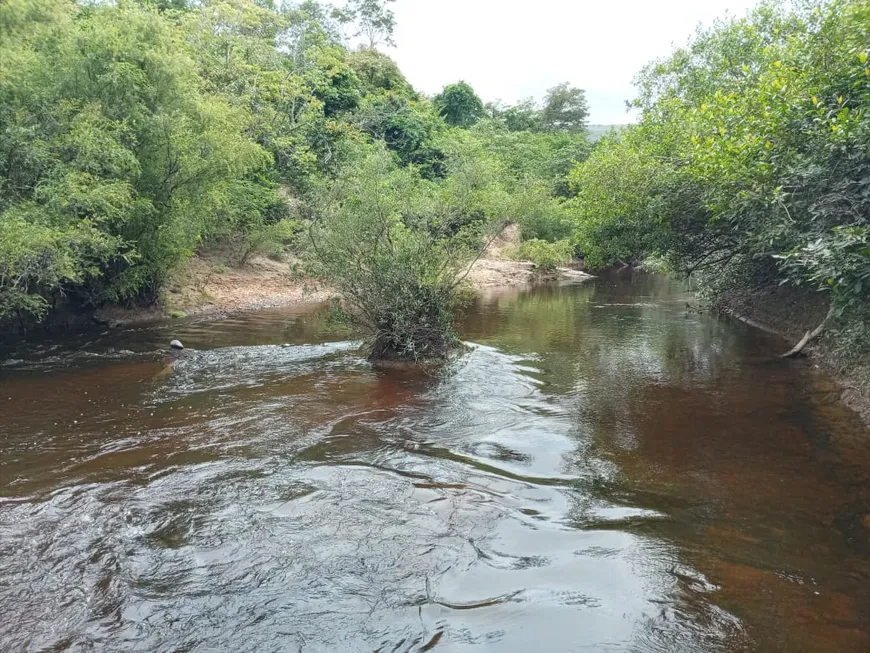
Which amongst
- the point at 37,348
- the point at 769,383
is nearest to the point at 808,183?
the point at 769,383

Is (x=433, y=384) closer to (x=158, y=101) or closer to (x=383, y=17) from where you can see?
(x=158, y=101)

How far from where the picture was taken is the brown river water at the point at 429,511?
16.3ft

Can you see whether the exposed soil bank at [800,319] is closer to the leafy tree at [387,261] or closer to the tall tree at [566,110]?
the leafy tree at [387,261]

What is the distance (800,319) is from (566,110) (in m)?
64.2

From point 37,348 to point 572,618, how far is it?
54.1ft

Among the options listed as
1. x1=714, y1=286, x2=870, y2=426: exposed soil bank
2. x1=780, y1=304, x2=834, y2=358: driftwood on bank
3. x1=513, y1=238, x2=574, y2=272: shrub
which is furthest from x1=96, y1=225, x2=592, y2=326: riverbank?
x1=714, y1=286, x2=870, y2=426: exposed soil bank

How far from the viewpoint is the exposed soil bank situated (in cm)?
1116

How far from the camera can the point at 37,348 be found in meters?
16.1

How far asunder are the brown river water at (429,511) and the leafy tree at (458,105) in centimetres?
5723

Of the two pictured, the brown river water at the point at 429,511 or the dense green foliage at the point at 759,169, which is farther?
the dense green foliage at the point at 759,169

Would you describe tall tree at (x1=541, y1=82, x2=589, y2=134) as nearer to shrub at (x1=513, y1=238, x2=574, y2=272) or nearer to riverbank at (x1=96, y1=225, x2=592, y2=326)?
shrub at (x1=513, y1=238, x2=574, y2=272)

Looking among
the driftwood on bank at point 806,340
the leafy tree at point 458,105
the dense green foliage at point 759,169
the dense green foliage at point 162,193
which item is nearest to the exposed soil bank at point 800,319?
the driftwood on bank at point 806,340

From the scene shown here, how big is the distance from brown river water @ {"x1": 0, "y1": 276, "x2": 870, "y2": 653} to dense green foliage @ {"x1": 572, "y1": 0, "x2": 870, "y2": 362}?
118 inches

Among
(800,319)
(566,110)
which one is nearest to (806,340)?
(800,319)
